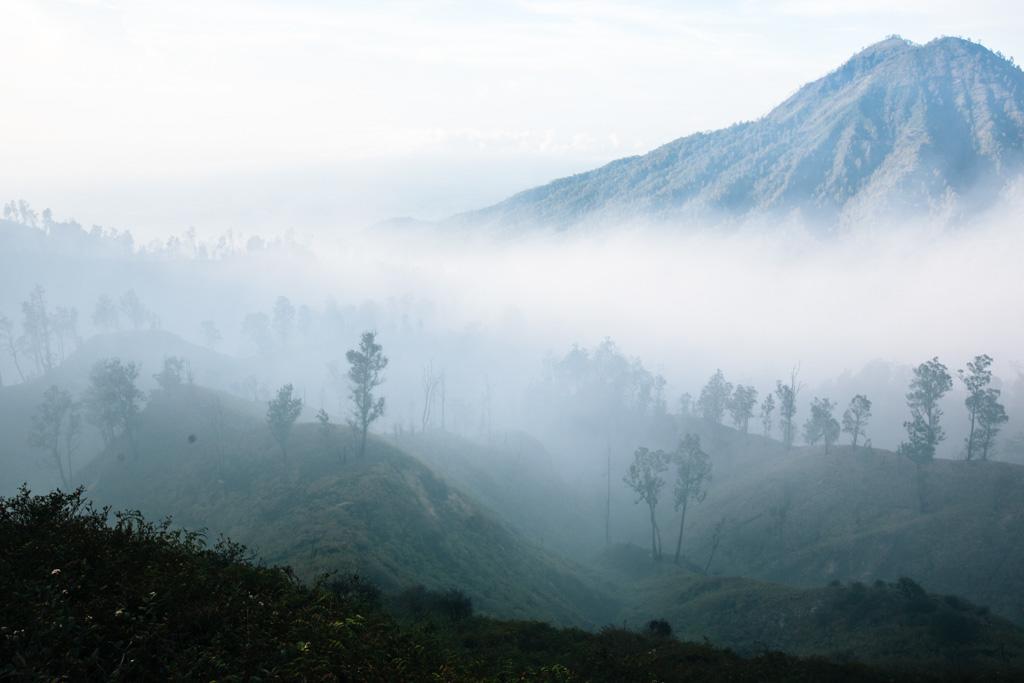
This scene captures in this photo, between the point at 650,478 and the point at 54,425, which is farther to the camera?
the point at 54,425

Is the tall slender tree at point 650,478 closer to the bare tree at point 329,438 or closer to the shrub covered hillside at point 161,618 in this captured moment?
the bare tree at point 329,438

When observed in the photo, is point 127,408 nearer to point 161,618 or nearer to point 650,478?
point 650,478

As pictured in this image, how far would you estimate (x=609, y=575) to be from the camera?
287 feet

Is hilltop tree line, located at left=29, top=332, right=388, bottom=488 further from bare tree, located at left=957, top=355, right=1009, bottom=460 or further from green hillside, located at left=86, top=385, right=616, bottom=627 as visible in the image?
bare tree, located at left=957, top=355, right=1009, bottom=460

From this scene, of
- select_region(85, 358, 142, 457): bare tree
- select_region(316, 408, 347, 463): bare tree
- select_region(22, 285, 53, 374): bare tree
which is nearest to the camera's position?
select_region(316, 408, 347, 463): bare tree

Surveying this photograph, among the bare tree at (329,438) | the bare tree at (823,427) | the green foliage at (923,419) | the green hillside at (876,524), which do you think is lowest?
the green hillside at (876,524)

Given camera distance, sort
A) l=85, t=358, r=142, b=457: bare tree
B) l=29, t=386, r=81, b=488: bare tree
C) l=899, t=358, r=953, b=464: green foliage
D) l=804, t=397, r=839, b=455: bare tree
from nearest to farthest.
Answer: l=29, t=386, r=81, b=488: bare tree, l=85, t=358, r=142, b=457: bare tree, l=899, t=358, r=953, b=464: green foliage, l=804, t=397, r=839, b=455: bare tree

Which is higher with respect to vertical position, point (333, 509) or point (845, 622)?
point (333, 509)

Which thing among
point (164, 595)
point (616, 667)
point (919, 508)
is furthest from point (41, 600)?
point (919, 508)

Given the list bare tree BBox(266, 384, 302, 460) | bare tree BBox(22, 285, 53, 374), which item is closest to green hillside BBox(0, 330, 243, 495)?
bare tree BBox(22, 285, 53, 374)

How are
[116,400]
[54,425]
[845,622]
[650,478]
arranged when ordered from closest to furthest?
[845,622] < [116,400] < [650,478] < [54,425]

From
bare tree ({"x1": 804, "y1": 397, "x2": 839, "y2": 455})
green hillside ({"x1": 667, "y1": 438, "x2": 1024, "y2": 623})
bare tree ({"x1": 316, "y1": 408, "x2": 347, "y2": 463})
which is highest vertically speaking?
bare tree ({"x1": 804, "y1": 397, "x2": 839, "y2": 455})

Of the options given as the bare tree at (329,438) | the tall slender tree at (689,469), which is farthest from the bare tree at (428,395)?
the tall slender tree at (689,469)

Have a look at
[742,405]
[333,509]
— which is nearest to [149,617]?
[333,509]
